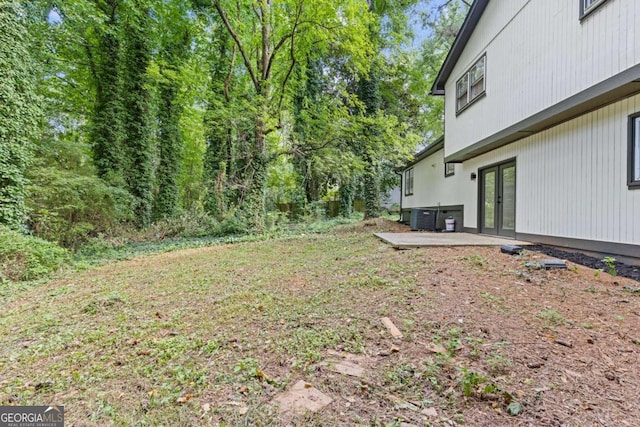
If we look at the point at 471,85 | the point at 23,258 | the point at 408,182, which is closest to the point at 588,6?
the point at 471,85

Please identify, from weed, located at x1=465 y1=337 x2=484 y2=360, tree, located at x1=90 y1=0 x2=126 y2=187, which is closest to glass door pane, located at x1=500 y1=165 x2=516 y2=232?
weed, located at x1=465 y1=337 x2=484 y2=360

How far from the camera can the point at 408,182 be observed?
1474 centimetres

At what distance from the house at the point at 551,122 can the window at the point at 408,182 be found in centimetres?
492

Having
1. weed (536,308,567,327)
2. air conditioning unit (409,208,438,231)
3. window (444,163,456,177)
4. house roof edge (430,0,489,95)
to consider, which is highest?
house roof edge (430,0,489,95)

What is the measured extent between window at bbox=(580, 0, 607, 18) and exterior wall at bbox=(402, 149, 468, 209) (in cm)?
524

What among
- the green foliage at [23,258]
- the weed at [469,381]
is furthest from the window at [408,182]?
the green foliage at [23,258]

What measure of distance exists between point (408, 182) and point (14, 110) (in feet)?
45.7

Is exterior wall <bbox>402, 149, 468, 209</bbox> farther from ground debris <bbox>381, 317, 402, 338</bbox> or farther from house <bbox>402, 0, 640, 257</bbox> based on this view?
ground debris <bbox>381, 317, 402, 338</bbox>

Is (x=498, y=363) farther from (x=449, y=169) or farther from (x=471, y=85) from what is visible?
(x=449, y=169)

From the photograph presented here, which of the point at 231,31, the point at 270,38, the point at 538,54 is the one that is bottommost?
the point at 538,54

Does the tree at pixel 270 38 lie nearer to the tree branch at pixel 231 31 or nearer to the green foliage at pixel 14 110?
the tree branch at pixel 231 31

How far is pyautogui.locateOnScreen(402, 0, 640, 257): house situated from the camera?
418cm

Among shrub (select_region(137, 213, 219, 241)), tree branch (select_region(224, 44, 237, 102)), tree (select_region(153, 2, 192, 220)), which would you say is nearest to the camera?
shrub (select_region(137, 213, 219, 241))

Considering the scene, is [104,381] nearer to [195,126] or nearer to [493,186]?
[493,186]
